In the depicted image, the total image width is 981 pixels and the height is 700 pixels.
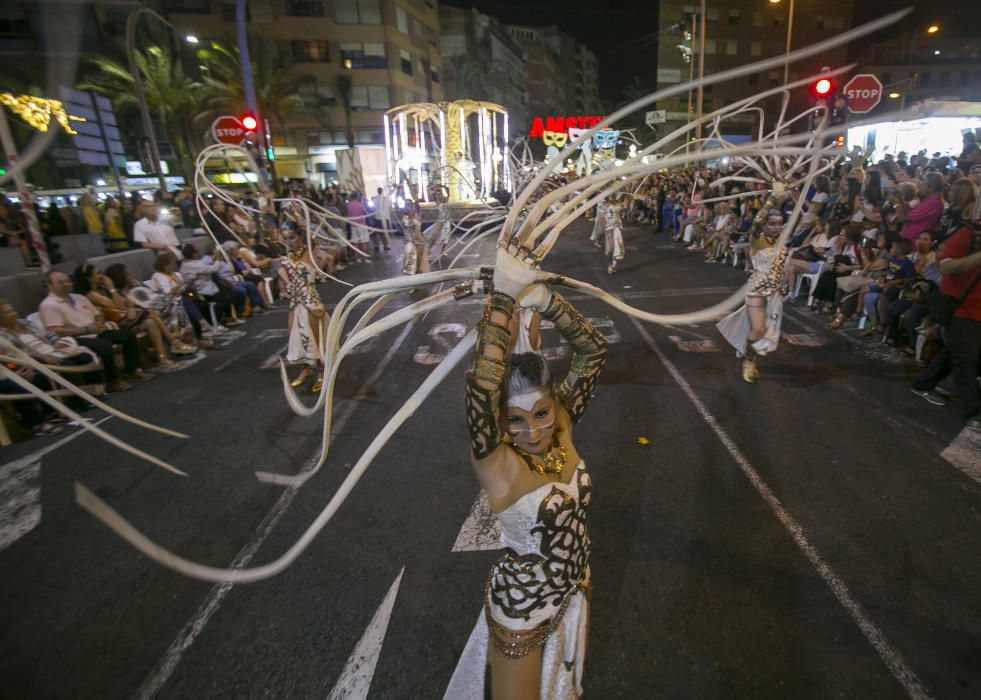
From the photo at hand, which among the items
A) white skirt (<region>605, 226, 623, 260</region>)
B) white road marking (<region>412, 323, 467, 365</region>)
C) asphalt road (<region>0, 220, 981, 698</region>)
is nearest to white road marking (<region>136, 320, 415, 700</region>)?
asphalt road (<region>0, 220, 981, 698</region>)

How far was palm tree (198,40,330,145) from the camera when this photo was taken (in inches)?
1328

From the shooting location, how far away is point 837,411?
574 centimetres

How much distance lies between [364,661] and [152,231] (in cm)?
1068

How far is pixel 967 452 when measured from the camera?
4.78 m

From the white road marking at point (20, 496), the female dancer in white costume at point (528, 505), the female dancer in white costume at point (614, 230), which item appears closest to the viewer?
the female dancer in white costume at point (528, 505)

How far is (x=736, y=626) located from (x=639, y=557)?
0.74 metres

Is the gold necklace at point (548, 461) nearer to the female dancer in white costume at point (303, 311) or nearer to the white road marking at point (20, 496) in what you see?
the white road marking at point (20, 496)

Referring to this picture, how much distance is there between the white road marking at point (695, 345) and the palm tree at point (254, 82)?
33.2 meters

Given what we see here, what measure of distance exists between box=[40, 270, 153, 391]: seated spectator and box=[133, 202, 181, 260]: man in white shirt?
3426 millimetres

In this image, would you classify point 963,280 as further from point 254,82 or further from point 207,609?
point 254,82

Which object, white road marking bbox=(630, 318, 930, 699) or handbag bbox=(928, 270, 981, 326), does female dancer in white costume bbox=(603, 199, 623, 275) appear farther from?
white road marking bbox=(630, 318, 930, 699)

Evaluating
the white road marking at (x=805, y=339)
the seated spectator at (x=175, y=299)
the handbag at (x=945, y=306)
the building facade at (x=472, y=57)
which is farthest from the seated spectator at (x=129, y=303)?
the building facade at (x=472, y=57)

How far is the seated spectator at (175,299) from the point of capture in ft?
29.0

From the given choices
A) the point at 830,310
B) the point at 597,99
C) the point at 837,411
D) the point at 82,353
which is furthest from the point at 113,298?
the point at 597,99
